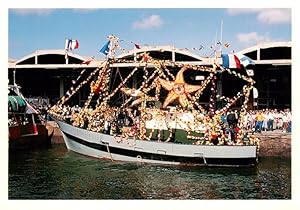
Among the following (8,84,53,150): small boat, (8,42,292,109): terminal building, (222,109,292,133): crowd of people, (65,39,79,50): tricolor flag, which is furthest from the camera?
(8,84,53,150): small boat

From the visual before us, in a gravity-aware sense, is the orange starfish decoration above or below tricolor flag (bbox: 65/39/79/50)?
below

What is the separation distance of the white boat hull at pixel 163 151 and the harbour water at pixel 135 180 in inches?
5.6

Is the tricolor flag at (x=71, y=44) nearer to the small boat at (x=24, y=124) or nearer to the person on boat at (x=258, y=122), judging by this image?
the small boat at (x=24, y=124)

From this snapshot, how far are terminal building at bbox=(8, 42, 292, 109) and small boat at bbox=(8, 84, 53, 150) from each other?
2.19ft

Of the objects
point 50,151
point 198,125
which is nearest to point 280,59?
point 198,125

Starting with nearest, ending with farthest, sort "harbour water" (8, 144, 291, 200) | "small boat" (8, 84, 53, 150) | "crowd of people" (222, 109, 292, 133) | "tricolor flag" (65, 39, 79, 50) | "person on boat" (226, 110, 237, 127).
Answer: "harbour water" (8, 144, 291, 200) → "tricolor flag" (65, 39, 79, 50) → "person on boat" (226, 110, 237, 127) → "crowd of people" (222, 109, 292, 133) → "small boat" (8, 84, 53, 150)

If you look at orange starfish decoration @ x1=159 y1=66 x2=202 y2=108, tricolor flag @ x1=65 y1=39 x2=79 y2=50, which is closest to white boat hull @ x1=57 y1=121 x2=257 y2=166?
orange starfish decoration @ x1=159 y1=66 x2=202 y2=108

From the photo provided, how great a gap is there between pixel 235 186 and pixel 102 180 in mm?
2015

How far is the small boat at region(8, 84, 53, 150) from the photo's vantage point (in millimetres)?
11015

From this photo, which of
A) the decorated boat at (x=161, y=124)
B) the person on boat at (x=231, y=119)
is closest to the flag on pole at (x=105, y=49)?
the decorated boat at (x=161, y=124)

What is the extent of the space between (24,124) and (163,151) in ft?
11.4

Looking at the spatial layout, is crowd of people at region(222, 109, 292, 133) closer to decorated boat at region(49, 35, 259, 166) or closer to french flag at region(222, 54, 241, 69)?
decorated boat at region(49, 35, 259, 166)
